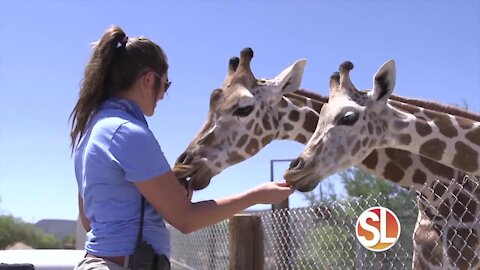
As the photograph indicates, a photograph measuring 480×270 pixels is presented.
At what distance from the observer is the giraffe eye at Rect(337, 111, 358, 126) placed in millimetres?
4586

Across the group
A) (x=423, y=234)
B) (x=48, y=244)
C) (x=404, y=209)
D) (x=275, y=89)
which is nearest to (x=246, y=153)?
(x=275, y=89)

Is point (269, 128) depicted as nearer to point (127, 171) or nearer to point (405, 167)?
point (405, 167)

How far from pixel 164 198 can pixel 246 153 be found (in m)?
3.82

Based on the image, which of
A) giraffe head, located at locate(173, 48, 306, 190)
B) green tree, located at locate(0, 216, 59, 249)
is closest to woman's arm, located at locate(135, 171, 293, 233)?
giraffe head, located at locate(173, 48, 306, 190)

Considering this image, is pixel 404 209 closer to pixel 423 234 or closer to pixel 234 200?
pixel 423 234

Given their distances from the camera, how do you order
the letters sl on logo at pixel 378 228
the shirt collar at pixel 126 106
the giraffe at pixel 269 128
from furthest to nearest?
the giraffe at pixel 269 128 → the letters sl on logo at pixel 378 228 → the shirt collar at pixel 126 106

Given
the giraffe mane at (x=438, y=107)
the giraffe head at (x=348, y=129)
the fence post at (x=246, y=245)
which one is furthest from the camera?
the giraffe mane at (x=438, y=107)

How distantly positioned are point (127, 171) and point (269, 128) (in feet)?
13.0

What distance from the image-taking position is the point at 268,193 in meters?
2.20

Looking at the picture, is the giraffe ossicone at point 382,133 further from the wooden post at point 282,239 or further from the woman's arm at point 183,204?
the woman's arm at point 183,204

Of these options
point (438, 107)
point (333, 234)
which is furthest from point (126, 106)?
point (333, 234)

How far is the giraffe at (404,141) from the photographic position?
446cm

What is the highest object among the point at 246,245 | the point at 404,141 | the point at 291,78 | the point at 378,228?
the point at 291,78

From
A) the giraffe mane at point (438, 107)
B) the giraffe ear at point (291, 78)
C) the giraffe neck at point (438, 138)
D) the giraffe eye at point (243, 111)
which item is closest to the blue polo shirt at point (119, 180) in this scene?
the giraffe neck at point (438, 138)
